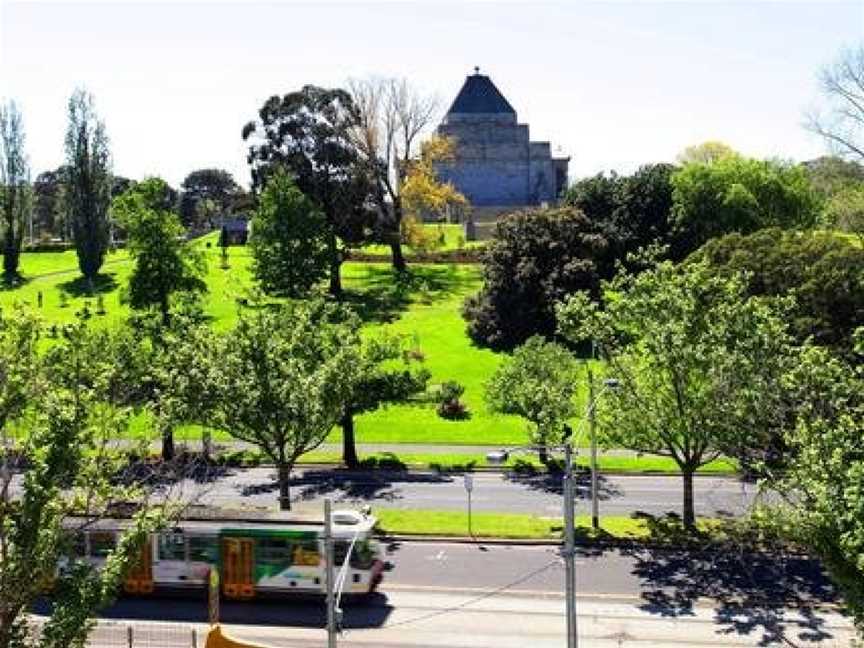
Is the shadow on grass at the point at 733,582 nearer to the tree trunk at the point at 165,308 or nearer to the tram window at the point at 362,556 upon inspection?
the tram window at the point at 362,556

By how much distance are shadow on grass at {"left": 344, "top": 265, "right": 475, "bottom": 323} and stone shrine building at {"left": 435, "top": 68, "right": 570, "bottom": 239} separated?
152ft

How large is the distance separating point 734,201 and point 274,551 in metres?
55.3

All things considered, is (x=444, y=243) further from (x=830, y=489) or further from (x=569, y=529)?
(x=830, y=489)

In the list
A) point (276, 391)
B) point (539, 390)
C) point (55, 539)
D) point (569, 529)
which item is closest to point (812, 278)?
point (539, 390)

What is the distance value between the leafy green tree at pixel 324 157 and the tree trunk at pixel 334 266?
8 cm

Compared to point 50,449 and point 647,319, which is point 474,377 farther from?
point 50,449

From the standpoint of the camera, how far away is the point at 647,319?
109ft

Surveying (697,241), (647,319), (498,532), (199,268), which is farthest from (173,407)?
(697,241)

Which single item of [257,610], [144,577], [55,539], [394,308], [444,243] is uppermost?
[444,243]

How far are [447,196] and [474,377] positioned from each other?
3450 cm

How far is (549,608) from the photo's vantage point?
1120 inches

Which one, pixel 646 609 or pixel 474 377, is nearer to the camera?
pixel 646 609

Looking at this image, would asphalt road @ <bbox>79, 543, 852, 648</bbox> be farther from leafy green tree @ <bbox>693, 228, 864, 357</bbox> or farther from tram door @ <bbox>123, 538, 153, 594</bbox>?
leafy green tree @ <bbox>693, 228, 864, 357</bbox>

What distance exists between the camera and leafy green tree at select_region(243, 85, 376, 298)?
78875mm
